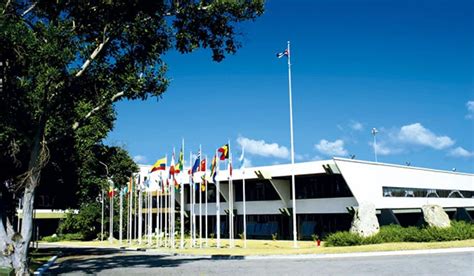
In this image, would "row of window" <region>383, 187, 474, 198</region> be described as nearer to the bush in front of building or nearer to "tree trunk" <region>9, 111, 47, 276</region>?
the bush in front of building

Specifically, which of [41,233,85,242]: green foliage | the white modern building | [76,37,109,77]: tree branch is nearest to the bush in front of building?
the white modern building

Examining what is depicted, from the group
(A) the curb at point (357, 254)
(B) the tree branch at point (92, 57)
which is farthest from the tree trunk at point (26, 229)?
(A) the curb at point (357, 254)

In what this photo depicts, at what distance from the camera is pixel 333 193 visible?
45281 mm

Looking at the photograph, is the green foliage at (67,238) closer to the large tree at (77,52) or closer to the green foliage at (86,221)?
the green foliage at (86,221)

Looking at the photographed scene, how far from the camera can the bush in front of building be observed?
33.2m

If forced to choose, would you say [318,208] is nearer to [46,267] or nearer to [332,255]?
[332,255]

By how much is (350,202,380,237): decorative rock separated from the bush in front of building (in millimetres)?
933

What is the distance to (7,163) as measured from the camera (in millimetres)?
27531

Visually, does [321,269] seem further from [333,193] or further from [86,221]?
[86,221]

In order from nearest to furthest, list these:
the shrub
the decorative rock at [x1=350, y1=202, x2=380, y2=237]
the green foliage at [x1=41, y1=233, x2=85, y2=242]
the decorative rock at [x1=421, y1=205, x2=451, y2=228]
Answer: the shrub → the decorative rock at [x1=350, y1=202, x2=380, y2=237] → the decorative rock at [x1=421, y1=205, x2=451, y2=228] → the green foliage at [x1=41, y1=233, x2=85, y2=242]

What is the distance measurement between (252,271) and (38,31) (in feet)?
38.9

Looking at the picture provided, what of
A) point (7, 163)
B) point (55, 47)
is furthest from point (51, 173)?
point (55, 47)

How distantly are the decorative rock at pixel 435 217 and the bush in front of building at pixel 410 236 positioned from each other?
5.38ft

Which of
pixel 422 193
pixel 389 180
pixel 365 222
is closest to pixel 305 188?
pixel 389 180
